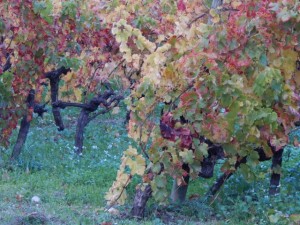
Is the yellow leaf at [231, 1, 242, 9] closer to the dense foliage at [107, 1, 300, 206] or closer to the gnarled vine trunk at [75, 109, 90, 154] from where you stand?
the dense foliage at [107, 1, 300, 206]

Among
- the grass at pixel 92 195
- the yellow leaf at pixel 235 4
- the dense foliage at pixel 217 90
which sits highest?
the yellow leaf at pixel 235 4

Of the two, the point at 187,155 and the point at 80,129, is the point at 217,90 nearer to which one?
the point at 187,155

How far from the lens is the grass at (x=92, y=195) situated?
610 centimetres

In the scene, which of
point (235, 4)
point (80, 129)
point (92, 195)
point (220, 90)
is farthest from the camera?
point (80, 129)

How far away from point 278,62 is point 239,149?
812mm

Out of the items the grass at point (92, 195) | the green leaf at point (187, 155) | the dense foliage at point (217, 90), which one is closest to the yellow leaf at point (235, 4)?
the dense foliage at point (217, 90)

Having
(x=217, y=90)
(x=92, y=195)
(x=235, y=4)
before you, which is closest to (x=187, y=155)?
(x=217, y=90)

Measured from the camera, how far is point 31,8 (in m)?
7.66

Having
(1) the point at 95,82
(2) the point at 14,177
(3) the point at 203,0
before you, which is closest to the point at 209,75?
(3) the point at 203,0

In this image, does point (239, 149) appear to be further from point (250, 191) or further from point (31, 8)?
point (31, 8)

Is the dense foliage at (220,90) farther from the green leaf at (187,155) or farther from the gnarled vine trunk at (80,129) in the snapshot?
the gnarled vine trunk at (80,129)

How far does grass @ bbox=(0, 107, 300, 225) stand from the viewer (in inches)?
240

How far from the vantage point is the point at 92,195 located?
286 inches

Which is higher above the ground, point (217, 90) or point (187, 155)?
point (217, 90)
